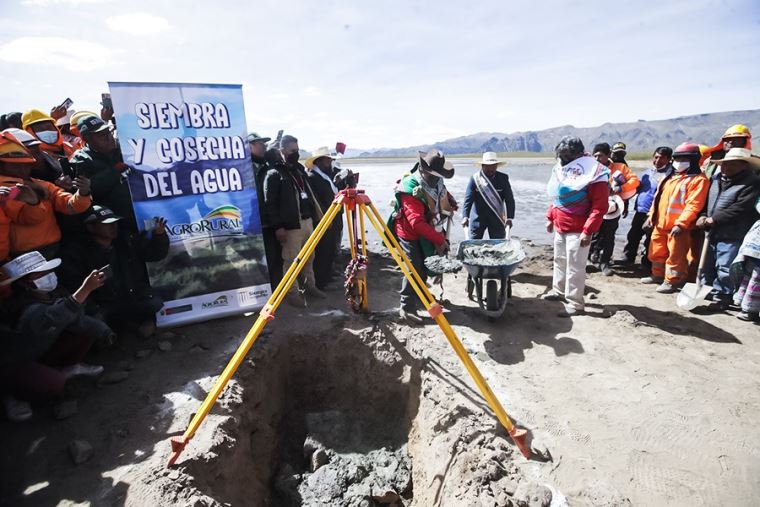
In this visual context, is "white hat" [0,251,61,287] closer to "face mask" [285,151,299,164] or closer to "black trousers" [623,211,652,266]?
"face mask" [285,151,299,164]

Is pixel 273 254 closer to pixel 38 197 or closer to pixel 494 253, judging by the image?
pixel 38 197

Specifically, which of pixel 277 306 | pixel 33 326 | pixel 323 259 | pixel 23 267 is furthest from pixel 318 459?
pixel 23 267

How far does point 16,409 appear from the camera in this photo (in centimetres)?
310

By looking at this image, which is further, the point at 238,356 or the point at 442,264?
the point at 442,264

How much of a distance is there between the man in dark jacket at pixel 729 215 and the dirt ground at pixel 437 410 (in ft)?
2.01

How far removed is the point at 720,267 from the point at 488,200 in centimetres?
328

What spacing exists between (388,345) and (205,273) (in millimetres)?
2348

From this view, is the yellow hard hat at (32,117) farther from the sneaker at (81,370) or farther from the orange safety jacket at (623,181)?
the orange safety jacket at (623,181)

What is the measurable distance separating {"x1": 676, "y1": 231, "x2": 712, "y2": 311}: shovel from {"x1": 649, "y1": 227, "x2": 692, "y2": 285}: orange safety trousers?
333 millimetres

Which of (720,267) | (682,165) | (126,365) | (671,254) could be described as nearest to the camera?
(126,365)

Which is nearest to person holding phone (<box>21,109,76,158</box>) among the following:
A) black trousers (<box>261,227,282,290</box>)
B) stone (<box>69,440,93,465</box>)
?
black trousers (<box>261,227,282,290</box>)

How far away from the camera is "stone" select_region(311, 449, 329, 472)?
156 inches

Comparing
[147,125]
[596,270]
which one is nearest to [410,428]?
[147,125]

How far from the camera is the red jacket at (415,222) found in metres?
4.62
